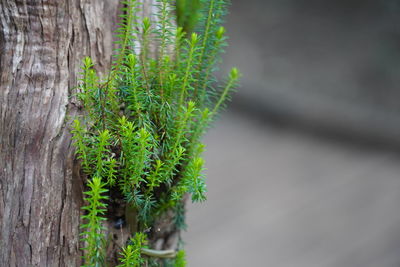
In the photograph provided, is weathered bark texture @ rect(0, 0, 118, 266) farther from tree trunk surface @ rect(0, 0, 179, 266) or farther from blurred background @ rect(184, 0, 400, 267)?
blurred background @ rect(184, 0, 400, 267)

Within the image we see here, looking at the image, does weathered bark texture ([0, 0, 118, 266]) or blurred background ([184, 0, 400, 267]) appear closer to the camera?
weathered bark texture ([0, 0, 118, 266])

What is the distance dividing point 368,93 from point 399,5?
618 mm

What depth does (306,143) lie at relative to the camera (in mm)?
2762

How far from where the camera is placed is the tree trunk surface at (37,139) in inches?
28.5

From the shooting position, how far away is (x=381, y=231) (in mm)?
2717

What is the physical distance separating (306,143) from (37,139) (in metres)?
2.30

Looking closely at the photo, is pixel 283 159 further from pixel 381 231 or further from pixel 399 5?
pixel 399 5

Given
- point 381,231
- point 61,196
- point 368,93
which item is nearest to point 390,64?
point 368,93

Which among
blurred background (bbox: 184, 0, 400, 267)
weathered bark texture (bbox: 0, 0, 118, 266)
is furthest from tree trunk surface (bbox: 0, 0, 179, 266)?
blurred background (bbox: 184, 0, 400, 267)

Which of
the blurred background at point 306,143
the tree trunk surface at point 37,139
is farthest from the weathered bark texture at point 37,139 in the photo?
the blurred background at point 306,143

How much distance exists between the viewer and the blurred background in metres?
2.66

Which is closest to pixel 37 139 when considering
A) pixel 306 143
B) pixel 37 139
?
pixel 37 139

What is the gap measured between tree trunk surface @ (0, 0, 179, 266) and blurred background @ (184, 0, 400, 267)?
1968mm

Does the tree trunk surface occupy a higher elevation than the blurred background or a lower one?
higher
